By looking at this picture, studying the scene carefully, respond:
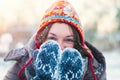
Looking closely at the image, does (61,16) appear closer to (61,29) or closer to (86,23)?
(61,29)

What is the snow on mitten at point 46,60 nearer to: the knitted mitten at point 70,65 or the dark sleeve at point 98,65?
the knitted mitten at point 70,65

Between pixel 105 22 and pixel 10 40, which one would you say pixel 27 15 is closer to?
pixel 10 40

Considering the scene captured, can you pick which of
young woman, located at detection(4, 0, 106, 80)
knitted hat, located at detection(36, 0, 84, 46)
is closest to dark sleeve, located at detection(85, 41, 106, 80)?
young woman, located at detection(4, 0, 106, 80)

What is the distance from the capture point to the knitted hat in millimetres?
1605

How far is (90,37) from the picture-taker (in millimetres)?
2635

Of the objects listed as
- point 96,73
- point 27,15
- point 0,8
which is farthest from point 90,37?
point 96,73

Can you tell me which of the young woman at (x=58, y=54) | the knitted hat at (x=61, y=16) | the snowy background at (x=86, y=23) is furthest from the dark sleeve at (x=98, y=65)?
the snowy background at (x=86, y=23)

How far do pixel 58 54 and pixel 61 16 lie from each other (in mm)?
159

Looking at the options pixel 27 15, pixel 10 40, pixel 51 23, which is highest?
pixel 27 15

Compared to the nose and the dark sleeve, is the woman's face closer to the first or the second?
the nose

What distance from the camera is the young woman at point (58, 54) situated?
5.07ft

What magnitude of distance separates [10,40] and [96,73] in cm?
102

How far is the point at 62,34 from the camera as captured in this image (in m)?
1.58

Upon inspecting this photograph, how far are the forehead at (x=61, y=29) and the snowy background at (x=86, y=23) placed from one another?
98 cm
